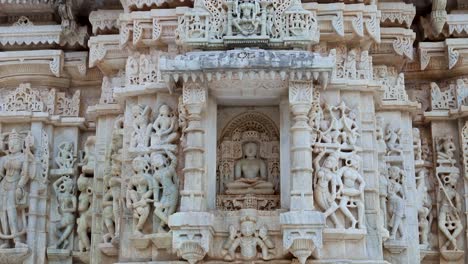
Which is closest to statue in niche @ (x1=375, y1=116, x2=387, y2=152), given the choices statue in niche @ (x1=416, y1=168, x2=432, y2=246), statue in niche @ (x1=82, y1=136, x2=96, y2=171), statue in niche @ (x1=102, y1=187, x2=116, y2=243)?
statue in niche @ (x1=416, y1=168, x2=432, y2=246)

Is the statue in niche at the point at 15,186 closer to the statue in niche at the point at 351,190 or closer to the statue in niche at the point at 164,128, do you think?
the statue in niche at the point at 164,128

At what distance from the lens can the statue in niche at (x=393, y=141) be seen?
11922 millimetres

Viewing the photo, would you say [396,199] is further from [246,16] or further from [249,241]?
[246,16]

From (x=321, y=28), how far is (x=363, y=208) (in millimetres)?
2946

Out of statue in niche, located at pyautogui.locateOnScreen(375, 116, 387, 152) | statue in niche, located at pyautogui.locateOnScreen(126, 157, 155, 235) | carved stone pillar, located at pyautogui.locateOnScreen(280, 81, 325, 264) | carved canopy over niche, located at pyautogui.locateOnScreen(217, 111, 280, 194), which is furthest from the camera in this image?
statue in niche, located at pyautogui.locateOnScreen(375, 116, 387, 152)

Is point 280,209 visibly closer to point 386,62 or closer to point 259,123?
point 259,123

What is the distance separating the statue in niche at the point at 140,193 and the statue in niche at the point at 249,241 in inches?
52.0

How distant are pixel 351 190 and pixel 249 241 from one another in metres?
1.68

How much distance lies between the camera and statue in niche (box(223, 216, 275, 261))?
1005 cm

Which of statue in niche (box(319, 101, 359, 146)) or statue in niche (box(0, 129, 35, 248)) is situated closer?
statue in niche (box(319, 101, 359, 146))

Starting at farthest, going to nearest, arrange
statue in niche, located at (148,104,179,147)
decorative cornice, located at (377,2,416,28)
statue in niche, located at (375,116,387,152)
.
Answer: decorative cornice, located at (377,2,416,28), statue in niche, located at (375,116,387,152), statue in niche, located at (148,104,179,147)

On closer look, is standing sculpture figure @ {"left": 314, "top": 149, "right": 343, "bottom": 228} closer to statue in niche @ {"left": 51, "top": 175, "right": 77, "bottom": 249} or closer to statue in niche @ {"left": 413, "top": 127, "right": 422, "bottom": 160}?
statue in niche @ {"left": 413, "top": 127, "right": 422, "bottom": 160}

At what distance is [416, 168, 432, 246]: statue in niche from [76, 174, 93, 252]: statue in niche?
553 cm

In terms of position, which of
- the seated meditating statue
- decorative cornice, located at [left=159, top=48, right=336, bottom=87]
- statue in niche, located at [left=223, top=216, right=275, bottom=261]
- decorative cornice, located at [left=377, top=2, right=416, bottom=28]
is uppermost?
decorative cornice, located at [left=377, top=2, right=416, bottom=28]
